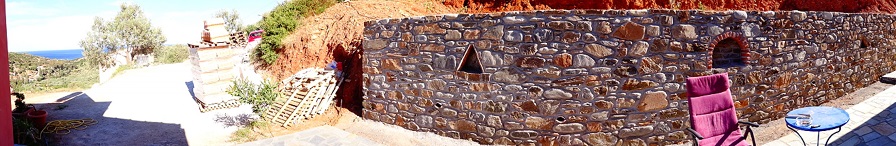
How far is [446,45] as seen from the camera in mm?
6184

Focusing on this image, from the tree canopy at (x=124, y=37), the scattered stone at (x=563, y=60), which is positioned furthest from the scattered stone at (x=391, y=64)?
the tree canopy at (x=124, y=37)

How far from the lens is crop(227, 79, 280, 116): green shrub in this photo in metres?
8.38

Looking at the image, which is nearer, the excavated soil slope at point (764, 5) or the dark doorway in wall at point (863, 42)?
the dark doorway in wall at point (863, 42)

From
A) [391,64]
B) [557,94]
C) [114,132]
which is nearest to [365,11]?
[391,64]

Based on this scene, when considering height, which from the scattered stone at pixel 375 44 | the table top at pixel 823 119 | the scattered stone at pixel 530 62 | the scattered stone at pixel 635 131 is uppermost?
the scattered stone at pixel 375 44

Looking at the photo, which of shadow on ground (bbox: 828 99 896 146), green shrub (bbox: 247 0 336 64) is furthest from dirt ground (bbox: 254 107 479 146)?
shadow on ground (bbox: 828 99 896 146)

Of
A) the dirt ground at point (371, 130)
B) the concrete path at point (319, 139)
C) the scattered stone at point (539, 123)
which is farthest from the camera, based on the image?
the dirt ground at point (371, 130)

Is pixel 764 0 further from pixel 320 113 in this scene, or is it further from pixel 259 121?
pixel 259 121

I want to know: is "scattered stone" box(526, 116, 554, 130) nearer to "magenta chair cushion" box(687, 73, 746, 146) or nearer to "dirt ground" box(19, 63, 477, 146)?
"dirt ground" box(19, 63, 477, 146)

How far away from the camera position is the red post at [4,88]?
333 centimetres

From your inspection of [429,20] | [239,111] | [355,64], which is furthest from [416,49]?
[239,111]

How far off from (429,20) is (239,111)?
14.8 feet

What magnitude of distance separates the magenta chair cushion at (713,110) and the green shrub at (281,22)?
372 inches

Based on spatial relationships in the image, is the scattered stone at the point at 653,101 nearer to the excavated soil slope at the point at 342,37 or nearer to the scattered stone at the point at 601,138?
the scattered stone at the point at 601,138
